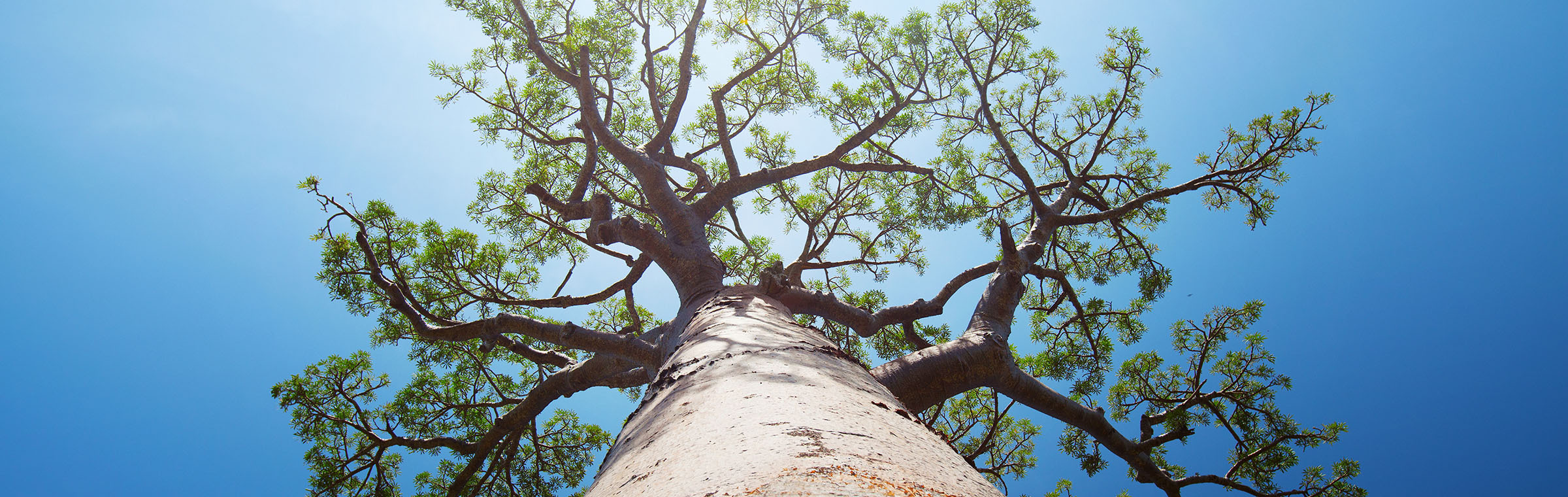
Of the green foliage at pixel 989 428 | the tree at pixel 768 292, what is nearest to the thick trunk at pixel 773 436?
the tree at pixel 768 292

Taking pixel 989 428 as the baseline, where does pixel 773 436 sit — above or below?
below

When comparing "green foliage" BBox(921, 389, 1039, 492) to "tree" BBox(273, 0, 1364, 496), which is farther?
"green foliage" BBox(921, 389, 1039, 492)

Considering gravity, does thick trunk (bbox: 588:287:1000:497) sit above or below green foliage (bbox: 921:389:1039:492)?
below

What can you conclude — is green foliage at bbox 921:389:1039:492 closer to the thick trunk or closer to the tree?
the tree

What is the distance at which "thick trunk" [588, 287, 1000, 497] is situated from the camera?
63 centimetres

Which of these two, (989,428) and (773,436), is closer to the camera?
(773,436)

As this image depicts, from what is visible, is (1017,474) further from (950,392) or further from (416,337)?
(416,337)

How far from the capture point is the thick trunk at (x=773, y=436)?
2.08ft

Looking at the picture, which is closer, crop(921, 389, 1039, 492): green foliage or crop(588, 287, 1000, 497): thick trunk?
crop(588, 287, 1000, 497): thick trunk

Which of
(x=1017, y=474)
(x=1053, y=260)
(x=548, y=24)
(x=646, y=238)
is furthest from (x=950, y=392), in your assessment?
(x=548, y=24)

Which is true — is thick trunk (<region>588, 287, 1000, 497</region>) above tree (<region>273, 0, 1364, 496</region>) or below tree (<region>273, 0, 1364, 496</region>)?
below

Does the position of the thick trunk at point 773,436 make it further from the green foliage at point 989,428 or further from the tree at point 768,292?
the green foliage at point 989,428

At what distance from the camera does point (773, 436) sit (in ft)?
2.57

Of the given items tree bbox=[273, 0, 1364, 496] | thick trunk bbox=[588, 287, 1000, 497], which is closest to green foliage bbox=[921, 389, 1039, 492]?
tree bbox=[273, 0, 1364, 496]
